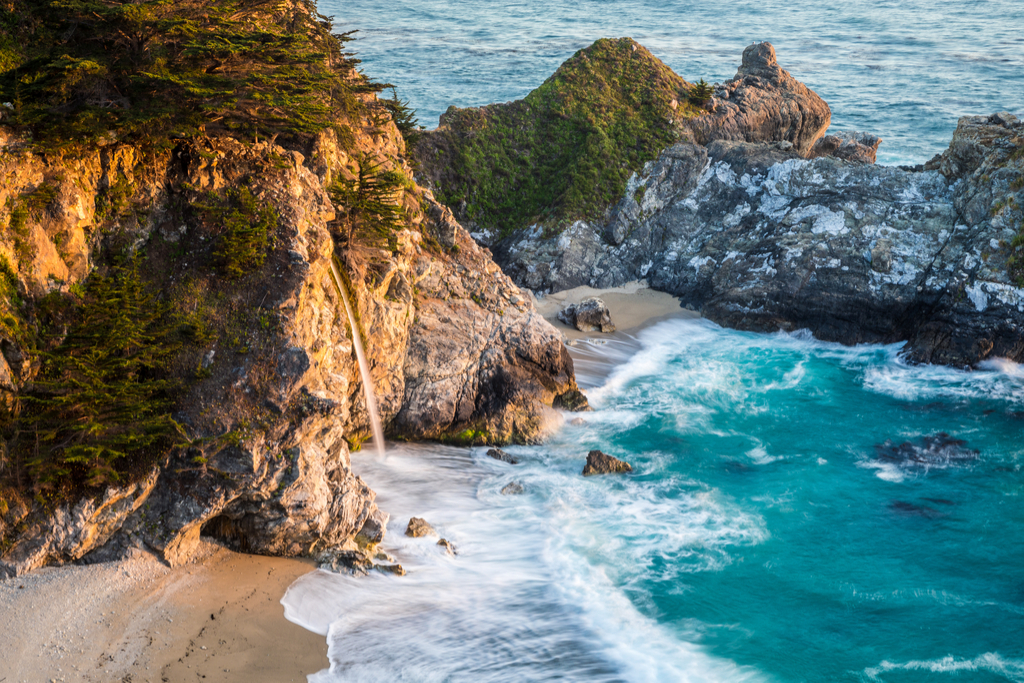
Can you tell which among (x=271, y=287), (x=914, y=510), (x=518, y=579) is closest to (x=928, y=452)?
(x=914, y=510)

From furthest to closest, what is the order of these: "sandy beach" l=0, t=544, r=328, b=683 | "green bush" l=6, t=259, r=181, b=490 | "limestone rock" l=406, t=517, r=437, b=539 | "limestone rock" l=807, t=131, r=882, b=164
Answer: "limestone rock" l=807, t=131, r=882, b=164 < "limestone rock" l=406, t=517, r=437, b=539 < "green bush" l=6, t=259, r=181, b=490 < "sandy beach" l=0, t=544, r=328, b=683

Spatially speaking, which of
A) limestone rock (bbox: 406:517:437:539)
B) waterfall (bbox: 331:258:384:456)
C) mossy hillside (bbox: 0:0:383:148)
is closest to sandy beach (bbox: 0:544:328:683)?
limestone rock (bbox: 406:517:437:539)

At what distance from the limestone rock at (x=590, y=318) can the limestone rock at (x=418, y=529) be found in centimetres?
1082

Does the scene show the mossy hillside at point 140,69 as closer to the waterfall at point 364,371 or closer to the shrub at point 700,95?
the waterfall at point 364,371

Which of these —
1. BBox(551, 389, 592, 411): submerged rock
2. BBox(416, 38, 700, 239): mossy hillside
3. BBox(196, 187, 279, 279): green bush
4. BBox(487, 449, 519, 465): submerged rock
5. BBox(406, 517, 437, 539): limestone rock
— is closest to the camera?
BBox(196, 187, 279, 279): green bush

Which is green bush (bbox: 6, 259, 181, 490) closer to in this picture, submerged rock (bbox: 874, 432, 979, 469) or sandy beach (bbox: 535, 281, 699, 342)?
sandy beach (bbox: 535, 281, 699, 342)

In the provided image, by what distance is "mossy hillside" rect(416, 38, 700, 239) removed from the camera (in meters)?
27.9

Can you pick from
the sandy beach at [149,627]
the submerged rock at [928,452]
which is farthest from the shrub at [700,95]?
the sandy beach at [149,627]

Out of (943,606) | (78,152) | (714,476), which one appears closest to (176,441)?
(78,152)

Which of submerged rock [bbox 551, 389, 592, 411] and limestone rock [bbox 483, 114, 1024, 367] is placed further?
limestone rock [bbox 483, 114, 1024, 367]

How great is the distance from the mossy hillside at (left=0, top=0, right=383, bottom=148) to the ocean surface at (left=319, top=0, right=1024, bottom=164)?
28625 mm

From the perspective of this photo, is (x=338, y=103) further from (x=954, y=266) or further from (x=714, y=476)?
(x=954, y=266)

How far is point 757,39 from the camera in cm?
6612

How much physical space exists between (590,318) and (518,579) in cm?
1168
